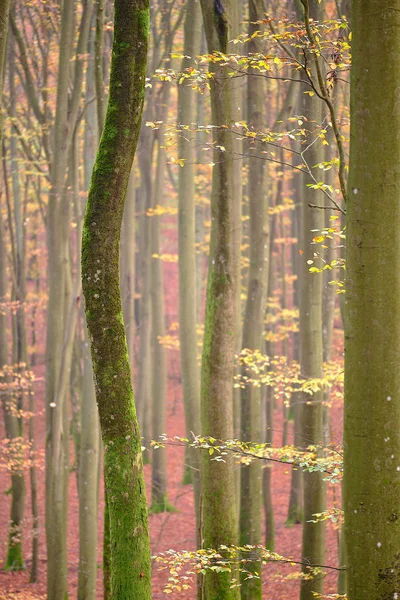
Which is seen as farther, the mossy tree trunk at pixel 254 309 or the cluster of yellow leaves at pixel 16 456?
the cluster of yellow leaves at pixel 16 456

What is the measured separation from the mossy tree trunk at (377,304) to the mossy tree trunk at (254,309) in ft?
20.1

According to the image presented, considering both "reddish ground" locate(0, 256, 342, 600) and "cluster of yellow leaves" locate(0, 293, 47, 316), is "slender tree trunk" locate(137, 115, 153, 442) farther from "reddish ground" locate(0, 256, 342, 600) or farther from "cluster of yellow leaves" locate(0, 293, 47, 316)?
A: "cluster of yellow leaves" locate(0, 293, 47, 316)

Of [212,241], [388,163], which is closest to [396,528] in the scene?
[388,163]

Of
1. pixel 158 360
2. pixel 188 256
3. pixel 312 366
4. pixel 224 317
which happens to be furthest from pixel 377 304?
pixel 158 360

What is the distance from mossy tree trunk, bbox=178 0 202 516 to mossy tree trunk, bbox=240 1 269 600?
1349 mm

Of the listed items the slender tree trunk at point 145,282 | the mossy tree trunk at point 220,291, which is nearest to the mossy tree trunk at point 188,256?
the mossy tree trunk at point 220,291

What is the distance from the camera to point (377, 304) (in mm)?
3842

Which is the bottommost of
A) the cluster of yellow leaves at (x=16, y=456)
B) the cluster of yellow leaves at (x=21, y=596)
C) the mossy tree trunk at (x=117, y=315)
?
the cluster of yellow leaves at (x=21, y=596)

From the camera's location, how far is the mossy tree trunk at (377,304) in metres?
3.84

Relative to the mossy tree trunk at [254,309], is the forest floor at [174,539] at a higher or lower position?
lower

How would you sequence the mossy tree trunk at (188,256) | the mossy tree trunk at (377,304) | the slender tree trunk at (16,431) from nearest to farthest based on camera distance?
1. the mossy tree trunk at (377,304)
2. the mossy tree trunk at (188,256)
3. the slender tree trunk at (16,431)

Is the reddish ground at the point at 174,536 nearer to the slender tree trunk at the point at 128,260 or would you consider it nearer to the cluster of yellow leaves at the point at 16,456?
the cluster of yellow leaves at the point at 16,456

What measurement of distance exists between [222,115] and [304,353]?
153 inches

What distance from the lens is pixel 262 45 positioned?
998 centimetres
